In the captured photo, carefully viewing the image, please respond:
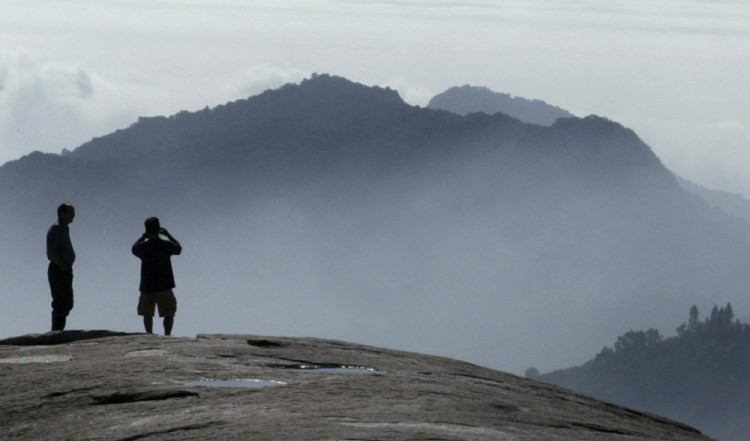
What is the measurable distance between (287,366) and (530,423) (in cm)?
450

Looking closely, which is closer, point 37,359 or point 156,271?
point 37,359

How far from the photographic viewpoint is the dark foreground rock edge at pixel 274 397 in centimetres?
1273

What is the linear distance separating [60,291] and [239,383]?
7539 millimetres

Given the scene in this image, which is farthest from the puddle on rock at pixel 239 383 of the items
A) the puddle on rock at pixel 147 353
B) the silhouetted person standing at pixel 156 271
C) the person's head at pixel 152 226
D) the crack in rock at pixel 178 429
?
the silhouetted person standing at pixel 156 271

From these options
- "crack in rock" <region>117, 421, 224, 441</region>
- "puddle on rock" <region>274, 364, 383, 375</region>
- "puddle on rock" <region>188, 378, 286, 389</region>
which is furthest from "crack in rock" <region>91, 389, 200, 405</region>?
"puddle on rock" <region>274, 364, 383, 375</region>

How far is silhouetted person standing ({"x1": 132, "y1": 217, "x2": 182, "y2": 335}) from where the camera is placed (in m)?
21.6

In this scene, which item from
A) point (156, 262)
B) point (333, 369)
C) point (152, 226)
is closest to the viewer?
point (333, 369)

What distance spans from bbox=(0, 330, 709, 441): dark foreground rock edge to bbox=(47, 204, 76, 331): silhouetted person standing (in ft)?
6.22

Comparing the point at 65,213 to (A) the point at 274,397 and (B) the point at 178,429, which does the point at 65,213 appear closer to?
(A) the point at 274,397

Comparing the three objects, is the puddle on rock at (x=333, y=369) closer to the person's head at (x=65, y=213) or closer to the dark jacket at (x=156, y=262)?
the dark jacket at (x=156, y=262)

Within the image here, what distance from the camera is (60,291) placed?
22359 mm

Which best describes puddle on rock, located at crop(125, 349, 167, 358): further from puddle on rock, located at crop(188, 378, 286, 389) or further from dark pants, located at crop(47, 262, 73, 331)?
dark pants, located at crop(47, 262, 73, 331)

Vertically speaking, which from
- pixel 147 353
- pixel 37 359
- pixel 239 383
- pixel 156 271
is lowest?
pixel 239 383

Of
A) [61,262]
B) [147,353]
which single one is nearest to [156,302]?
[61,262]
